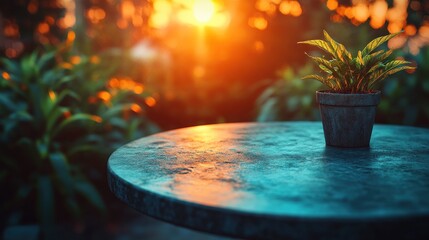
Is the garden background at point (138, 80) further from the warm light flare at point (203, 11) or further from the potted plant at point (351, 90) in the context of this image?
the potted plant at point (351, 90)

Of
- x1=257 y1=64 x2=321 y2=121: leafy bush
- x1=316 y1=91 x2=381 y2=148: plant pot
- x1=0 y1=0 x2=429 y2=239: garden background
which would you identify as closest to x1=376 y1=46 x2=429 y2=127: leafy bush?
x1=0 y1=0 x2=429 y2=239: garden background

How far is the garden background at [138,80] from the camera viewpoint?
10.3 ft

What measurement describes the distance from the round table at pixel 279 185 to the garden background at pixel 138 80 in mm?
1647

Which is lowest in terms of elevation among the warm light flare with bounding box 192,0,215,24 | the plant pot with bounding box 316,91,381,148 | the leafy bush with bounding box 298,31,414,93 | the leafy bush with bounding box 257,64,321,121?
the leafy bush with bounding box 257,64,321,121

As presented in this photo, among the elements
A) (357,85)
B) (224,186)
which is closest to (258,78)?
(357,85)

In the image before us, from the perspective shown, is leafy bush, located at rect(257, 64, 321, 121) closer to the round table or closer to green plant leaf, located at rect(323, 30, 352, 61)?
the round table

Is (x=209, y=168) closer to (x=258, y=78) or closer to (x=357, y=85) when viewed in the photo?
(x=357, y=85)

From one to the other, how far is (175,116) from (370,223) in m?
4.77

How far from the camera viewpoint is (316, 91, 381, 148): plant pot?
4.75ft

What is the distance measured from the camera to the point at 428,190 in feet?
3.30

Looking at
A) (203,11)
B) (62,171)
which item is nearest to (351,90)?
(62,171)

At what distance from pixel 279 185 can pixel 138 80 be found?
517cm

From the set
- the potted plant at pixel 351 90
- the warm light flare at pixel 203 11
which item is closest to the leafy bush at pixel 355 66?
the potted plant at pixel 351 90

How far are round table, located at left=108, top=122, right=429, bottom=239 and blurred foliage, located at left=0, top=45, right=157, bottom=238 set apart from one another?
1507mm
